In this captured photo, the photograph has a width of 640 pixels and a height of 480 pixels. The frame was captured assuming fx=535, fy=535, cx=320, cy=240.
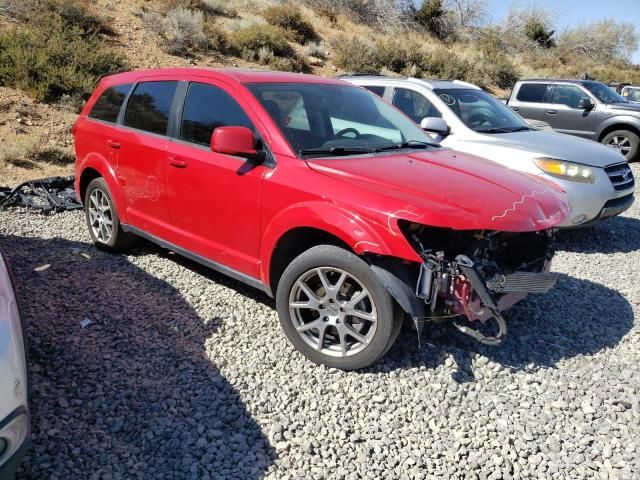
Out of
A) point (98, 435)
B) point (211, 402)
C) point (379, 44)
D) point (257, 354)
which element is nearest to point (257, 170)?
point (257, 354)

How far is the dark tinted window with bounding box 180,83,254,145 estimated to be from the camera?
398 cm

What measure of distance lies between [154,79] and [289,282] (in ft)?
8.06

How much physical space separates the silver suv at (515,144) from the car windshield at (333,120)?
103 cm

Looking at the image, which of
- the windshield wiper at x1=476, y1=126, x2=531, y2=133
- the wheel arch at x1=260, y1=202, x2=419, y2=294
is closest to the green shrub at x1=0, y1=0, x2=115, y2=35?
the windshield wiper at x1=476, y1=126, x2=531, y2=133

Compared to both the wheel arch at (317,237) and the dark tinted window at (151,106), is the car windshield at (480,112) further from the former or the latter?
the wheel arch at (317,237)

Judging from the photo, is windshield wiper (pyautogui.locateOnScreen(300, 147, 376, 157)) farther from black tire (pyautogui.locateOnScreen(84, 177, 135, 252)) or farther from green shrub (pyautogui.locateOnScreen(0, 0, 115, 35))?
green shrub (pyautogui.locateOnScreen(0, 0, 115, 35))

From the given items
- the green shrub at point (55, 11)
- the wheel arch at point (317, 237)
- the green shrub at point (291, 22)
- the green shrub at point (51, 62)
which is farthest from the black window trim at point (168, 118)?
the green shrub at point (291, 22)

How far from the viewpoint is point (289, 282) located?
11.6ft

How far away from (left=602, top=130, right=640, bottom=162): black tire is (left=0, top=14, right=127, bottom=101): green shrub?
1161 centimetres

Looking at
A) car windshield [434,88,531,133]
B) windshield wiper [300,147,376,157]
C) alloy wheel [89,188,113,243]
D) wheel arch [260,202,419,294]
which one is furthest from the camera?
car windshield [434,88,531,133]

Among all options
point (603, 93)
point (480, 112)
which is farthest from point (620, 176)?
point (603, 93)

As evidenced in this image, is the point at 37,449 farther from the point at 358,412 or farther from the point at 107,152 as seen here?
the point at 107,152

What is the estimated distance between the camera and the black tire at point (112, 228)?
17.0ft

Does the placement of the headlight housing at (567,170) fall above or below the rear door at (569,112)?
above
